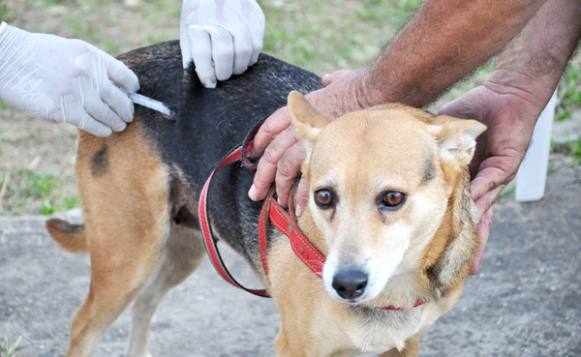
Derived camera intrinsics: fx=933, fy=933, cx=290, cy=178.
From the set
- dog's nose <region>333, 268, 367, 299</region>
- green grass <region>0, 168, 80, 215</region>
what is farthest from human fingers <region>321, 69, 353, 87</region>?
green grass <region>0, 168, 80, 215</region>

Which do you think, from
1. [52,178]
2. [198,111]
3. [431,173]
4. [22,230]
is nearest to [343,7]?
[52,178]

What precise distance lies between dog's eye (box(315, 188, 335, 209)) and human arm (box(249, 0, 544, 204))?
1.02 feet

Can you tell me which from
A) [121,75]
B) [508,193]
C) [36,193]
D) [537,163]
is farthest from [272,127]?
[36,193]

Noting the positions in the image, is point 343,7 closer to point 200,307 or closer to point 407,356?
point 200,307

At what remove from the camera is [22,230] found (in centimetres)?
568

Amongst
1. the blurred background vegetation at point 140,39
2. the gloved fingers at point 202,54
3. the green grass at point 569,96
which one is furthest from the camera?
the green grass at point 569,96

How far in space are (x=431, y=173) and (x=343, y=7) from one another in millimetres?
6142

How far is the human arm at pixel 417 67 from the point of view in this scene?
3.30 meters

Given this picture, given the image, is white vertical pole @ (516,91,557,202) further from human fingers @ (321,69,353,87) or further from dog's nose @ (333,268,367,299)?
dog's nose @ (333,268,367,299)

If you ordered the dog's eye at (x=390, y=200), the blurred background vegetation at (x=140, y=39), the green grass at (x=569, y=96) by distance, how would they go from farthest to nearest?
1. the green grass at (x=569, y=96)
2. the blurred background vegetation at (x=140, y=39)
3. the dog's eye at (x=390, y=200)

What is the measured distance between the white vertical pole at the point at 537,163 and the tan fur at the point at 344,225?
88.0 inches

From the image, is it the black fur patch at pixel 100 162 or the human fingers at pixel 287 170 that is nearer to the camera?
the human fingers at pixel 287 170

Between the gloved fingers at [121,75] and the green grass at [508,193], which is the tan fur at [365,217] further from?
the green grass at [508,193]

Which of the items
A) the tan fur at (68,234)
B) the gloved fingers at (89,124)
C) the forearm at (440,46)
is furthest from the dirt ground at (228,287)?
the gloved fingers at (89,124)
